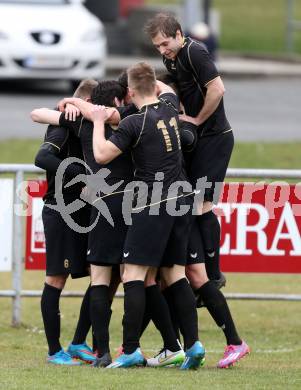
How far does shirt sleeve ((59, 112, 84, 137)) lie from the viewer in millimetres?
8211

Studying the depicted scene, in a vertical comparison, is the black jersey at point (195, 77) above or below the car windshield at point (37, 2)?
below

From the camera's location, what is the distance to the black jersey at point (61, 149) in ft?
27.4

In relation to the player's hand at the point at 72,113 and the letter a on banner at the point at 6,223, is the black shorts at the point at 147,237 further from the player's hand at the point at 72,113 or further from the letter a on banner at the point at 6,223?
the letter a on banner at the point at 6,223

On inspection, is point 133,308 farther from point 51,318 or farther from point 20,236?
point 20,236

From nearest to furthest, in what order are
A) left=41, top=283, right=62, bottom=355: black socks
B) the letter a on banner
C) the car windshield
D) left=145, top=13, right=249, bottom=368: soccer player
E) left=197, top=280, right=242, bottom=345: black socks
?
left=145, top=13, right=249, bottom=368: soccer player
left=197, top=280, right=242, bottom=345: black socks
left=41, top=283, right=62, bottom=355: black socks
the letter a on banner
the car windshield

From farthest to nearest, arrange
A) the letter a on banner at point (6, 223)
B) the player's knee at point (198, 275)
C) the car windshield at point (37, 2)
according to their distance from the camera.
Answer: the car windshield at point (37, 2) < the letter a on banner at point (6, 223) < the player's knee at point (198, 275)

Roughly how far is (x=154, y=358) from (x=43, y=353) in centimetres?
118

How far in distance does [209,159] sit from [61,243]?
3.85 feet

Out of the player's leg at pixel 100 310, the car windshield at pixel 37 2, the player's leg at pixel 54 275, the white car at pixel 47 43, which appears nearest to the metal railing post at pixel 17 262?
the player's leg at pixel 54 275

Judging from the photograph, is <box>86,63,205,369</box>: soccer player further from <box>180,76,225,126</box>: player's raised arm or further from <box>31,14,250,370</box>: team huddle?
<box>180,76,225,126</box>: player's raised arm

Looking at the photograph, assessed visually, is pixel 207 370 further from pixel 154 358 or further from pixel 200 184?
pixel 200 184

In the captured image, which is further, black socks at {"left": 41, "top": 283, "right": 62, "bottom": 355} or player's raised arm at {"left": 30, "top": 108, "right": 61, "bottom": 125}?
black socks at {"left": 41, "top": 283, "right": 62, "bottom": 355}

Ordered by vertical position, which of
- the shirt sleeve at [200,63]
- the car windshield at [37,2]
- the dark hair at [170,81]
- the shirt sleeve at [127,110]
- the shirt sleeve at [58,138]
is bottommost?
the shirt sleeve at [58,138]

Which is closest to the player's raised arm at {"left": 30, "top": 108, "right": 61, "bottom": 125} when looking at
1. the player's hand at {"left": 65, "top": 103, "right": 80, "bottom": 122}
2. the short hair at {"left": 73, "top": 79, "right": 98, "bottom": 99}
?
the player's hand at {"left": 65, "top": 103, "right": 80, "bottom": 122}
